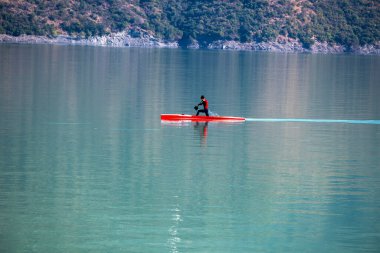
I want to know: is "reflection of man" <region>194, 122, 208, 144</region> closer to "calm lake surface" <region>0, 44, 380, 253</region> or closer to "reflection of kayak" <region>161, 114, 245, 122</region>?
"calm lake surface" <region>0, 44, 380, 253</region>

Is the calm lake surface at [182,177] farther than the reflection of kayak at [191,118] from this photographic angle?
No

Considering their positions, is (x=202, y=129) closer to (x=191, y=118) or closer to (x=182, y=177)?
(x=191, y=118)

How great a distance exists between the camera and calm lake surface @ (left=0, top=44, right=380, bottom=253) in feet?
81.3

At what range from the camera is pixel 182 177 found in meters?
32.1

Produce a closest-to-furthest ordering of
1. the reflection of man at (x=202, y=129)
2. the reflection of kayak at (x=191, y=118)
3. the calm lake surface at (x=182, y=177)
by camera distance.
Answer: the calm lake surface at (x=182, y=177), the reflection of man at (x=202, y=129), the reflection of kayak at (x=191, y=118)

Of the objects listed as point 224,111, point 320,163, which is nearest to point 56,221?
point 320,163

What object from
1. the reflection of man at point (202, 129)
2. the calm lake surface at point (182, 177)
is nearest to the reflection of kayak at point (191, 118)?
the reflection of man at point (202, 129)

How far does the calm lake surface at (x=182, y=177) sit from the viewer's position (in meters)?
24.8

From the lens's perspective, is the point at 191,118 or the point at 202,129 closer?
the point at 202,129

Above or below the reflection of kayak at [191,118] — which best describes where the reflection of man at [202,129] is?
below

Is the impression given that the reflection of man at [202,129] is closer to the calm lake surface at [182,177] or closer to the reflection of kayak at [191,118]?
the calm lake surface at [182,177]

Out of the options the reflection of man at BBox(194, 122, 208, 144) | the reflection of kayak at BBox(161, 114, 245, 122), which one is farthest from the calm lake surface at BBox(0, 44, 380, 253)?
the reflection of kayak at BBox(161, 114, 245, 122)

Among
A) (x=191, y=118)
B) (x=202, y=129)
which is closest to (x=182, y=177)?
(x=202, y=129)

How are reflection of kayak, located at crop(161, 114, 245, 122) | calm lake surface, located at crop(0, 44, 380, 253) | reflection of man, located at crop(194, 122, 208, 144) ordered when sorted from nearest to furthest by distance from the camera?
1. calm lake surface, located at crop(0, 44, 380, 253)
2. reflection of man, located at crop(194, 122, 208, 144)
3. reflection of kayak, located at crop(161, 114, 245, 122)
